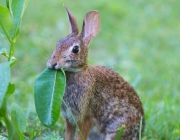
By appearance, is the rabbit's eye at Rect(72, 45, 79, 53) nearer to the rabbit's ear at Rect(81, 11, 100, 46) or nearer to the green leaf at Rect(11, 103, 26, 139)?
the rabbit's ear at Rect(81, 11, 100, 46)

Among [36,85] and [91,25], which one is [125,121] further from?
[36,85]

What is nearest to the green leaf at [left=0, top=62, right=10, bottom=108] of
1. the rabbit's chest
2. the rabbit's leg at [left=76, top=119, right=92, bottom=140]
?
the rabbit's chest

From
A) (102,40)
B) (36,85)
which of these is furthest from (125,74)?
(36,85)

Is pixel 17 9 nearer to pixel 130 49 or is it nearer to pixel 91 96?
pixel 91 96

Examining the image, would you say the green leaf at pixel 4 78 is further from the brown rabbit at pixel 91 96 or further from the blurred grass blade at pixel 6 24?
the brown rabbit at pixel 91 96

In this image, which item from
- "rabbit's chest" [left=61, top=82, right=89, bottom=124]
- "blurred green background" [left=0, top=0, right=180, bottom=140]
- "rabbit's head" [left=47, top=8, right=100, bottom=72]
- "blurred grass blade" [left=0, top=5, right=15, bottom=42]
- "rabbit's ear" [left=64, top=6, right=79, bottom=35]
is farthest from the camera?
"blurred green background" [left=0, top=0, right=180, bottom=140]

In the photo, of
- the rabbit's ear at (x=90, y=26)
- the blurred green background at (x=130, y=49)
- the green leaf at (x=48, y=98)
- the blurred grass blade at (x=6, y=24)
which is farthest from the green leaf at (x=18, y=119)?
the blurred green background at (x=130, y=49)
